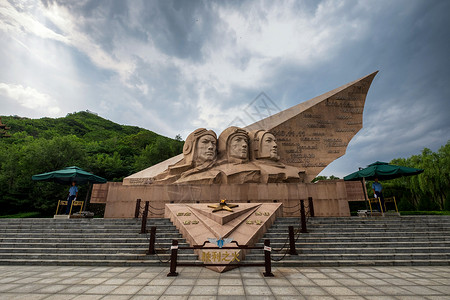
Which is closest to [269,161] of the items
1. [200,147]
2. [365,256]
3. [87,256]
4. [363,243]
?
[200,147]

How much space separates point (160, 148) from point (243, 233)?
75.7 feet

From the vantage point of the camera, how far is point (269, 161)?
10.4m

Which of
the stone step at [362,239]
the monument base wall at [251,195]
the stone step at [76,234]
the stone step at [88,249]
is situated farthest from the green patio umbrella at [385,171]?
the stone step at [88,249]

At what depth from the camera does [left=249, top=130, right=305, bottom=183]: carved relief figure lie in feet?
32.2

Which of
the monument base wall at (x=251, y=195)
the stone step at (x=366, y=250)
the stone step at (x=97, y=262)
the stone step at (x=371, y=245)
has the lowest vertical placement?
the stone step at (x=97, y=262)

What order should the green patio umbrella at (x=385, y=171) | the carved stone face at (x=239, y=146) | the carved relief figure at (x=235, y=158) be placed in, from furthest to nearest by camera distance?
the carved stone face at (x=239, y=146), the carved relief figure at (x=235, y=158), the green patio umbrella at (x=385, y=171)

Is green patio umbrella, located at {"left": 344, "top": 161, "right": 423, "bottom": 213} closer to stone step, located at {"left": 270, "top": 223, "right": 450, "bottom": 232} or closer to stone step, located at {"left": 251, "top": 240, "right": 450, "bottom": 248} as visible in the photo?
stone step, located at {"left": 270, "top": 223, "right": 450, "bottom": 232}

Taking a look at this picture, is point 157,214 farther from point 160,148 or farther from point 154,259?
point 160,148

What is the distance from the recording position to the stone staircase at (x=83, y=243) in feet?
16.5

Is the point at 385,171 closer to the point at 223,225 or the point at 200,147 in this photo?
the point at 223,225

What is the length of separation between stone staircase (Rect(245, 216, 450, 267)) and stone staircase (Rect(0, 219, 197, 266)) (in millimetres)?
2574

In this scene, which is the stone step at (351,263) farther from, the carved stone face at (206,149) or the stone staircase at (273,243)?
the carved stone face at (206,149)

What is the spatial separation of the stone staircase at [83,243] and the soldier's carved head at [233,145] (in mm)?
4461

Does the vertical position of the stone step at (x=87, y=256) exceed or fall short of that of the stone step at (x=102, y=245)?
it falls short
